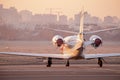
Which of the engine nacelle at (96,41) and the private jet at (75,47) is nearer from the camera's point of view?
the private jet at (75,47)

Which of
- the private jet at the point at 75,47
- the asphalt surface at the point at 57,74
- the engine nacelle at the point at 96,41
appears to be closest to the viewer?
the asphalt surface at the point at 57,74

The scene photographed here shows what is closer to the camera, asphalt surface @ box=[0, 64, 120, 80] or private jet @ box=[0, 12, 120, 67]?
asphalt surface @ box=[0, 64, 120, 80]

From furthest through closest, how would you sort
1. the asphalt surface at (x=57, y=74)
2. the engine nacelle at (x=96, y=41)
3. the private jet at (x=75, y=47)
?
the engine nacelle at (x=96, y=41)
the private jet at (x=75, y=47)
the asphalt surface at (x=57, y=74)

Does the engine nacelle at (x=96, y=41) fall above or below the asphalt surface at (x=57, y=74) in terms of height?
above

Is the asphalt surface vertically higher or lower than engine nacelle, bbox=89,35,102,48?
lower

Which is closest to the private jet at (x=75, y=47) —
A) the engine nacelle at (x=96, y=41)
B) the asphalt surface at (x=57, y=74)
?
the engine nacelle at (x=96, y=41)

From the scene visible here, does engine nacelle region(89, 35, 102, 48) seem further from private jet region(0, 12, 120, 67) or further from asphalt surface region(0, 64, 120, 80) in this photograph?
asphalt surface region(0, 64, 120, 80)

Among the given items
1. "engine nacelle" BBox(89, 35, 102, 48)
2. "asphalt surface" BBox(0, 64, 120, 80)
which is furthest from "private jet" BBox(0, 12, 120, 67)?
"asphalt surface" BBox(0, 64, 120, 80)

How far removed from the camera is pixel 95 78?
15477 millimetres

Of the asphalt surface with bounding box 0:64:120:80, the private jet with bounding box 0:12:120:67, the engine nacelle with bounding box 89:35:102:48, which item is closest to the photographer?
the asphalt surface with bounding box 0:64:120:80

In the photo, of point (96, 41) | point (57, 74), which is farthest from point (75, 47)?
point (57, 74)

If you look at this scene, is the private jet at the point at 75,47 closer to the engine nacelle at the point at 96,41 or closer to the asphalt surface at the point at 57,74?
the engine nacelle at the point at 96,41

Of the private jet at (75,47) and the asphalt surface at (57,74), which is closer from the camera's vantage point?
the asphalt surface at (57,74)

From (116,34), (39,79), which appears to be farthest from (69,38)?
(39,79)
